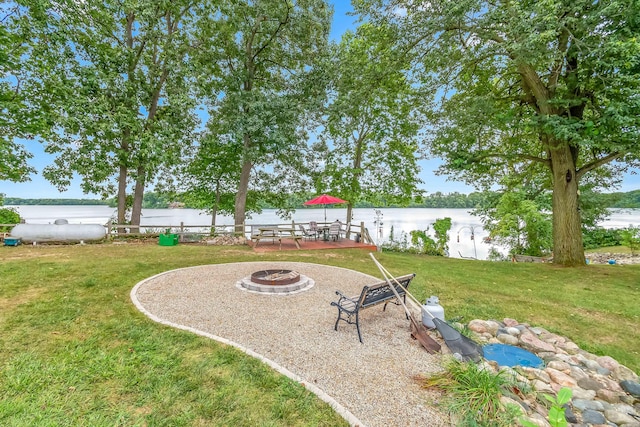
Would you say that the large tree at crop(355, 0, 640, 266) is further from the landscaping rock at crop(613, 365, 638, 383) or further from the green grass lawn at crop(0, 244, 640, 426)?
the landscaping rock at crop(613, 365, 638, 383)

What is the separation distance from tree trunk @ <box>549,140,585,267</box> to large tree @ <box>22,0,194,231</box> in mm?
16428

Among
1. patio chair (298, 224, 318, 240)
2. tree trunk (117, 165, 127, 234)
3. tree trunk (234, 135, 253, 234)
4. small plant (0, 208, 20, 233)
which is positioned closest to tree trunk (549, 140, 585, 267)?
patio chair (298, 224, 318, 240)

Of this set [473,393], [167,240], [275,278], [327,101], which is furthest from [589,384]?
[327,101]

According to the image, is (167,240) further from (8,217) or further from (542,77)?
(542,77)

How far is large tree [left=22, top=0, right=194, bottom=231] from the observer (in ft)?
40.1

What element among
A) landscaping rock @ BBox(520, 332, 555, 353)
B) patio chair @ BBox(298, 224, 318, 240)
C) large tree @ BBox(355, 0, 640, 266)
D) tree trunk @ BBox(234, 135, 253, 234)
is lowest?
landscaping rock @ BBox(520, 332, 555, 353)

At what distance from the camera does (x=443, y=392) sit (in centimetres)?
312

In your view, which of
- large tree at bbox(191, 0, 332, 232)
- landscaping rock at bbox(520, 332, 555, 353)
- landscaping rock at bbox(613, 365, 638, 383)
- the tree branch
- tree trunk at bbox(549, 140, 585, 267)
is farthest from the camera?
large tree at bbox(191, 0, 332, 232)

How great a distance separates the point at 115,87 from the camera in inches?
521

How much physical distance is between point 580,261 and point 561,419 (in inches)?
462

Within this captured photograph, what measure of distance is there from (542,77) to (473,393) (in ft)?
39.2

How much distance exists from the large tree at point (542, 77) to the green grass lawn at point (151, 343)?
14.4 feet

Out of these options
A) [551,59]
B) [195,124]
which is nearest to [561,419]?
[551,59]

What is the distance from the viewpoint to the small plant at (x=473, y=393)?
8.89 feet
